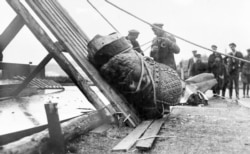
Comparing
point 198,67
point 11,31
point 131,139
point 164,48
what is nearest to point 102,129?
point 131,139

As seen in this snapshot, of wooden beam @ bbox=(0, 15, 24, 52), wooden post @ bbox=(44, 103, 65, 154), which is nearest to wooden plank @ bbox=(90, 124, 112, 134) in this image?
wooden post @ bbox=(44, 103, 65, 154)

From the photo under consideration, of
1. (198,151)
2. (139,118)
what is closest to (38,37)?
(139,118)

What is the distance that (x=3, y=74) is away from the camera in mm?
6348

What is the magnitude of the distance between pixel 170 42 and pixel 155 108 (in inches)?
90.8

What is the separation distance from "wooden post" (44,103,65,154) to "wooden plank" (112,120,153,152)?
51cm

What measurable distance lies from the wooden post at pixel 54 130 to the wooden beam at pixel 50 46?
128 cm

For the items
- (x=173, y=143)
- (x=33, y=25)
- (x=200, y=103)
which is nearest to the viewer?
(x=173, y=143)

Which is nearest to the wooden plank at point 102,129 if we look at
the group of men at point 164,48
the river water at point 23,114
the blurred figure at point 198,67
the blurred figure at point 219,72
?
the river water at point 23,114

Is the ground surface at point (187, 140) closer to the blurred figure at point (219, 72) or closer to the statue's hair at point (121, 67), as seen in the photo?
the statue's hair at point (121, 67)

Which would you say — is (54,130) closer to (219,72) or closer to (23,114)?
(23,114)

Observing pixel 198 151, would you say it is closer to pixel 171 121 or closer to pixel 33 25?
pixel 171 121

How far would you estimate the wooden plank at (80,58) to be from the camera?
159 inches

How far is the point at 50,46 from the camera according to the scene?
155 inches

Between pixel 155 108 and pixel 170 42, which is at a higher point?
pixel 170 42
